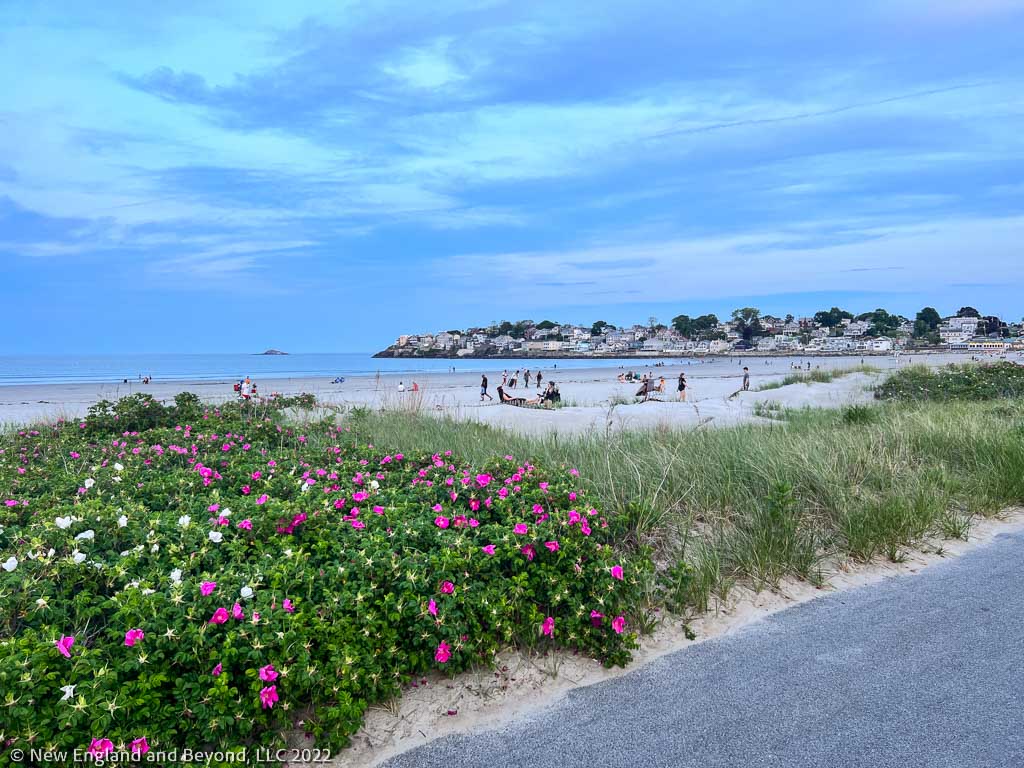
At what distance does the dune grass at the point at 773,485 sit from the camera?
15.6ft

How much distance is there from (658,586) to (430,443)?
4.18m

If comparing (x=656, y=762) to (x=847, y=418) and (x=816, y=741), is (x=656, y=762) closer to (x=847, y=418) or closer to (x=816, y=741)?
(x=816, y=741)

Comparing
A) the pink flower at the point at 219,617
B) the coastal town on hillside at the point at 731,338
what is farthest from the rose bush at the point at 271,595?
the coastal town on hillside at the point at 731,338

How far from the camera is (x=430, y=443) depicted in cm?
792

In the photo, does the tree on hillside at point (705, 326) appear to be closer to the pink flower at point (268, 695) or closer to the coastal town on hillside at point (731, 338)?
the coastal town on hillside at point (731, 338)

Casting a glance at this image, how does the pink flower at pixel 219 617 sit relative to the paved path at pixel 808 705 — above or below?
above

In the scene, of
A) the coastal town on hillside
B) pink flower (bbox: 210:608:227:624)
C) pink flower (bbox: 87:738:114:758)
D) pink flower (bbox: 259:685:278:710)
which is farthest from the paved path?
the coastal town on hillside

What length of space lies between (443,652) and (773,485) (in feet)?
11.6

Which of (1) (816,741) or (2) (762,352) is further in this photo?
(2) (762,352)

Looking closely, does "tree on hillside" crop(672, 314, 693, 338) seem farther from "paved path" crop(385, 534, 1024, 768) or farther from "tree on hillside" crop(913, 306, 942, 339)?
"paved path" crop(385, 534, 1024, 768)

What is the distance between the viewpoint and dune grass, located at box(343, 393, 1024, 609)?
4746 mm

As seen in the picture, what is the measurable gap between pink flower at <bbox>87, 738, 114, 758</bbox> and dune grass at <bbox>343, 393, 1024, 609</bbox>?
3.07 metres

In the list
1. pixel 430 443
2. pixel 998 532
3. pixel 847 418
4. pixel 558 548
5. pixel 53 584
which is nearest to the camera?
pixel 53 584

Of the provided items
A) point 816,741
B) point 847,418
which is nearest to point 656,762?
point 816,741
